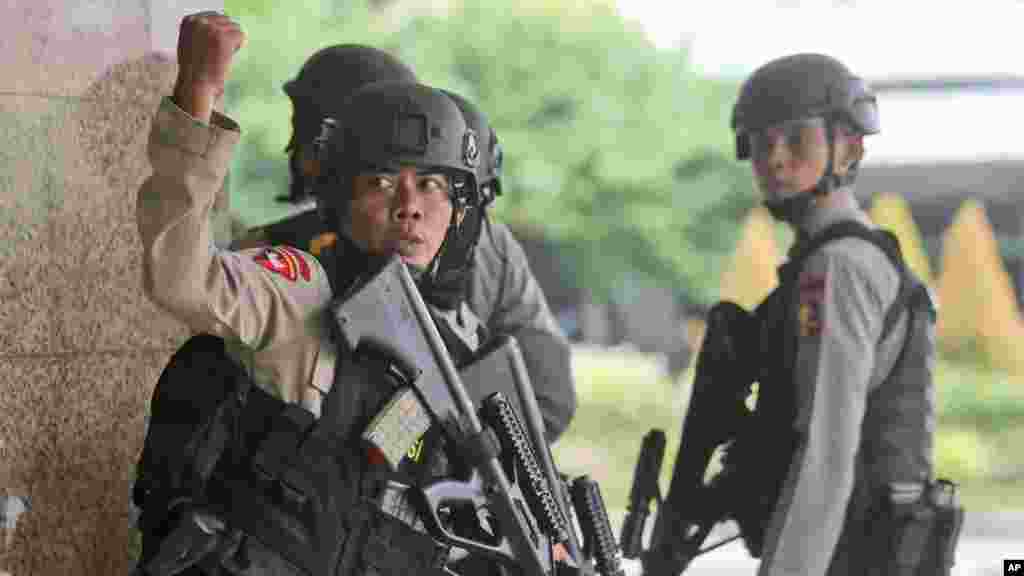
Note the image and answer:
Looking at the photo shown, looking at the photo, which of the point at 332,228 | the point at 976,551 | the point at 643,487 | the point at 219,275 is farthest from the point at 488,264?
the point at 976,551

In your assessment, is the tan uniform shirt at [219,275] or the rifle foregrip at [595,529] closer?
the tan uniform shirt at [219,275]

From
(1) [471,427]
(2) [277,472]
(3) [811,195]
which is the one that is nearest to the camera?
(2) [277,472]

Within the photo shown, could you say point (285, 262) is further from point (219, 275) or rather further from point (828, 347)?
point (828, 347)

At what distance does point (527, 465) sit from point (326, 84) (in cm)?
123

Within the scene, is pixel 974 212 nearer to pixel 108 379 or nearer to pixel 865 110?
pixel 865 110

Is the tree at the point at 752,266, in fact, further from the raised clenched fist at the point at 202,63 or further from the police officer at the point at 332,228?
the raised clenched fist at the point at 202,63

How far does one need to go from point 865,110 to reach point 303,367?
72.6 inches

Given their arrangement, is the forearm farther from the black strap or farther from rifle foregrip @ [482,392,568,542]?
the black strap

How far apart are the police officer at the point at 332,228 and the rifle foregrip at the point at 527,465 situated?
0.10m

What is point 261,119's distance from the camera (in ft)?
39.4

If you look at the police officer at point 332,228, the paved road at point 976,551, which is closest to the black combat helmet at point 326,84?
the police officer at point 332,228

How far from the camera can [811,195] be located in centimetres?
347

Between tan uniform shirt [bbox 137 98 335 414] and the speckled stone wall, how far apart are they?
16.5 inches

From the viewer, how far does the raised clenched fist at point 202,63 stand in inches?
75.9
